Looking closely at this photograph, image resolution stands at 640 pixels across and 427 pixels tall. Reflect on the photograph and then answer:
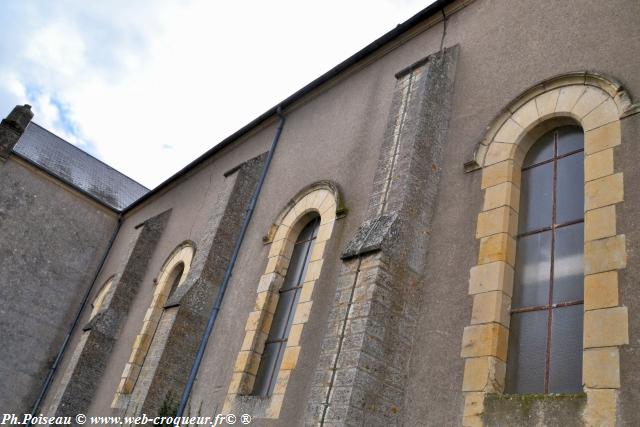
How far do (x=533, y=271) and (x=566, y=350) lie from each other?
85 centimetres

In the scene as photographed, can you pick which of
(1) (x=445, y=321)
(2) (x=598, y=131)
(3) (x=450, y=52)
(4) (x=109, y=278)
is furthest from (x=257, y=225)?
(4) (x=109, y=278)

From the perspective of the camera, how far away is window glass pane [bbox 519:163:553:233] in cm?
542

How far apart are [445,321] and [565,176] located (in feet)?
6.03

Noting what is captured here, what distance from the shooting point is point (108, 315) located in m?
11.8

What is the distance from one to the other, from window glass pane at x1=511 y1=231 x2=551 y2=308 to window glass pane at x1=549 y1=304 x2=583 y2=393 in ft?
0.85

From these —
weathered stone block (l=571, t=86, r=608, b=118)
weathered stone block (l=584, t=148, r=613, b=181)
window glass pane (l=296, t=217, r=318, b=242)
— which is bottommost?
weathered stone block (l=584, t=148, r=613, b=181)

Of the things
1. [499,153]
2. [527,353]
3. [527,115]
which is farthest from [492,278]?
[527,115]

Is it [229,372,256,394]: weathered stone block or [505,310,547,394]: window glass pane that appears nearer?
[505,310,547,394]: window glass pane

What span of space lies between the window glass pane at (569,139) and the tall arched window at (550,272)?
10mm

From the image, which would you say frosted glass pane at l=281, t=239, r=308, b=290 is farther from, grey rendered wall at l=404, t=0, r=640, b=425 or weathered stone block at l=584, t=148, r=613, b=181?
weathered stone block at l=584, t=148, r=613, b=181

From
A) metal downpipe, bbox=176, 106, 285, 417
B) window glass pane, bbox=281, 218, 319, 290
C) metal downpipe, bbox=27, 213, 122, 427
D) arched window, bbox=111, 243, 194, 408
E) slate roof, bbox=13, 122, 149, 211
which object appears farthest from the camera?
slate roof, bbox=13, 122, 149, 211

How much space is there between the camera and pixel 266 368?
7.42 meters

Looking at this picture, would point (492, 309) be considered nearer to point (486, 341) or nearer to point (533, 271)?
point (486, 341)

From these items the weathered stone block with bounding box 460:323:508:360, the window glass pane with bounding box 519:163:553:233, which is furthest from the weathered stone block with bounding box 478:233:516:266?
the weathered stone block with bounding box 460:323:508:360
